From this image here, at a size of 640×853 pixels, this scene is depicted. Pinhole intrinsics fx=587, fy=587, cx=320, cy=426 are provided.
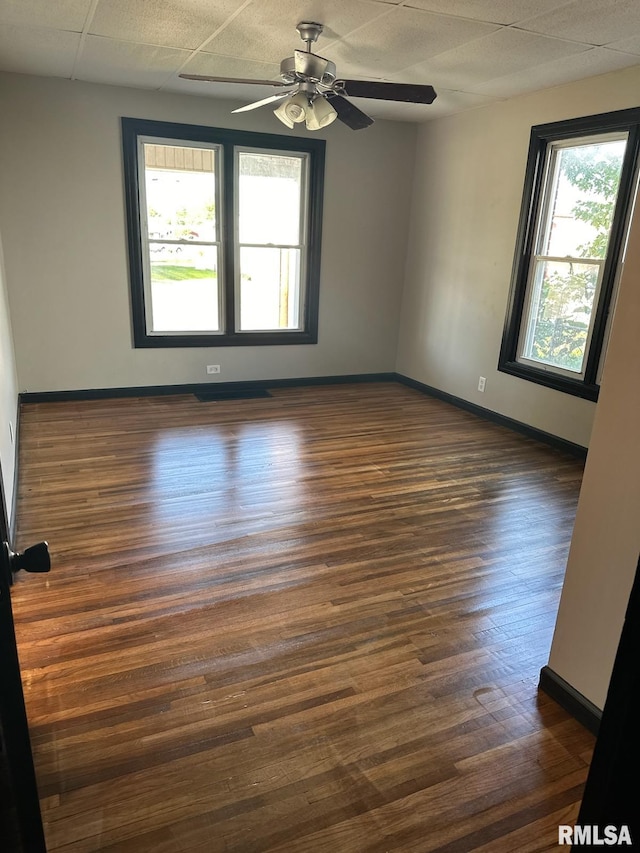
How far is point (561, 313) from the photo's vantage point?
477cm

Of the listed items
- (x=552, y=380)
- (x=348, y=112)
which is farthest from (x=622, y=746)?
(x=552, y=380)

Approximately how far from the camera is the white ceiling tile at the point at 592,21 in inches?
113

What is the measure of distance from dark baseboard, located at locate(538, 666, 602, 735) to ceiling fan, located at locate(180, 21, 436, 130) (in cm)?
296

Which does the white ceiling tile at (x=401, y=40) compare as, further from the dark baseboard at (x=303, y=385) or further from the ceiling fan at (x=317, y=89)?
the dark baseboard at (x=303, y=385)

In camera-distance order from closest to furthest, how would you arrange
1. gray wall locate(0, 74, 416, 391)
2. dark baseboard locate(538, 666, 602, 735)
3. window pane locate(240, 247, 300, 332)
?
dark baseboard locate(538, 666, 602, 735) → gray wall locate(0, 74, 416, 391) → window pane locate(240, 247, 300, 332)

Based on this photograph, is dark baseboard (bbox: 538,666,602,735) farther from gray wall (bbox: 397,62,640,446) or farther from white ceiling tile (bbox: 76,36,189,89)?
white ceiling tile (bbox: 76,36,189,89)

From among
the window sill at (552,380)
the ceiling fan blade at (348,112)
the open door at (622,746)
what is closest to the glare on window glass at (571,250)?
the window sill at (552,380)

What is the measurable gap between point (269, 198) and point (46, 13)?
2.76 m

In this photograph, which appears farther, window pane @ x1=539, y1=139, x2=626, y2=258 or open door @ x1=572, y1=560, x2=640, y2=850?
window pane @ x1=539, y1=139, x2=626, y2=258

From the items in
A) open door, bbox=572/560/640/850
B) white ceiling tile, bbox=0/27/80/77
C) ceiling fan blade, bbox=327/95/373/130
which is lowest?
open door, bbox=572/560/640/850

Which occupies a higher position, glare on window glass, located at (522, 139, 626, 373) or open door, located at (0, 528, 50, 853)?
glare on window glass, located at (522, 139, 626, 373)

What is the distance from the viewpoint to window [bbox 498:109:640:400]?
4168 millimetres

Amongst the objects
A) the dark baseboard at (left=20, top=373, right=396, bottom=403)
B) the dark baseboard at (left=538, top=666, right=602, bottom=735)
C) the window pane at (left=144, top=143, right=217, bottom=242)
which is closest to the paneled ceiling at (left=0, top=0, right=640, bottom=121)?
the window pane at (left=144, top=143, right=217, bottom=242)

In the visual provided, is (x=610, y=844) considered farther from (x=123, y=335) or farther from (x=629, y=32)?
(x=123, y=335)
